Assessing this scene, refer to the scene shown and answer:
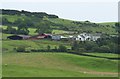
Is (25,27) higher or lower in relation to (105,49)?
higher

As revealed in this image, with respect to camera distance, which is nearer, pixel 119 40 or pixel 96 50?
pixel 96 50

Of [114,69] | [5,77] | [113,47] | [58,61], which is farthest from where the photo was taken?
[113,47]

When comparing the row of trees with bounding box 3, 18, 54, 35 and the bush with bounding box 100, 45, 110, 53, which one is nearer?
the bush with bounding box 100, 45, 110, 53

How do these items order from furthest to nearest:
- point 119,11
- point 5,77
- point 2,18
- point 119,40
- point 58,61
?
point 2,18 → point 119,11 → point 119,40 → point 58,61 → point 5,77

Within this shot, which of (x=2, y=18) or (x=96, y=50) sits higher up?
(x=2, y=18)

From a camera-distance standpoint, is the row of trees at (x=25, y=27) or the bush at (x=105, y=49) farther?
the row of trees at (x=25, y=27)

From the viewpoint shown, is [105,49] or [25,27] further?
[25,27]

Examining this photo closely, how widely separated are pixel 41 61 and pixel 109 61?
14175 millimetres

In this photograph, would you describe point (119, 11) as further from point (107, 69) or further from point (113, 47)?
point (107, 69)

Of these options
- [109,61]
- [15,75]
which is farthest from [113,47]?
[15,75]

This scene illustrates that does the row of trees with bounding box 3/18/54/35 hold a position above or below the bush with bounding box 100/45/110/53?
above

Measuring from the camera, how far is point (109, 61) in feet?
256

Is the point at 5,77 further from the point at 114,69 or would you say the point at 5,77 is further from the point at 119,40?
the point at 119,40

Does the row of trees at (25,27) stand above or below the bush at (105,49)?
above
